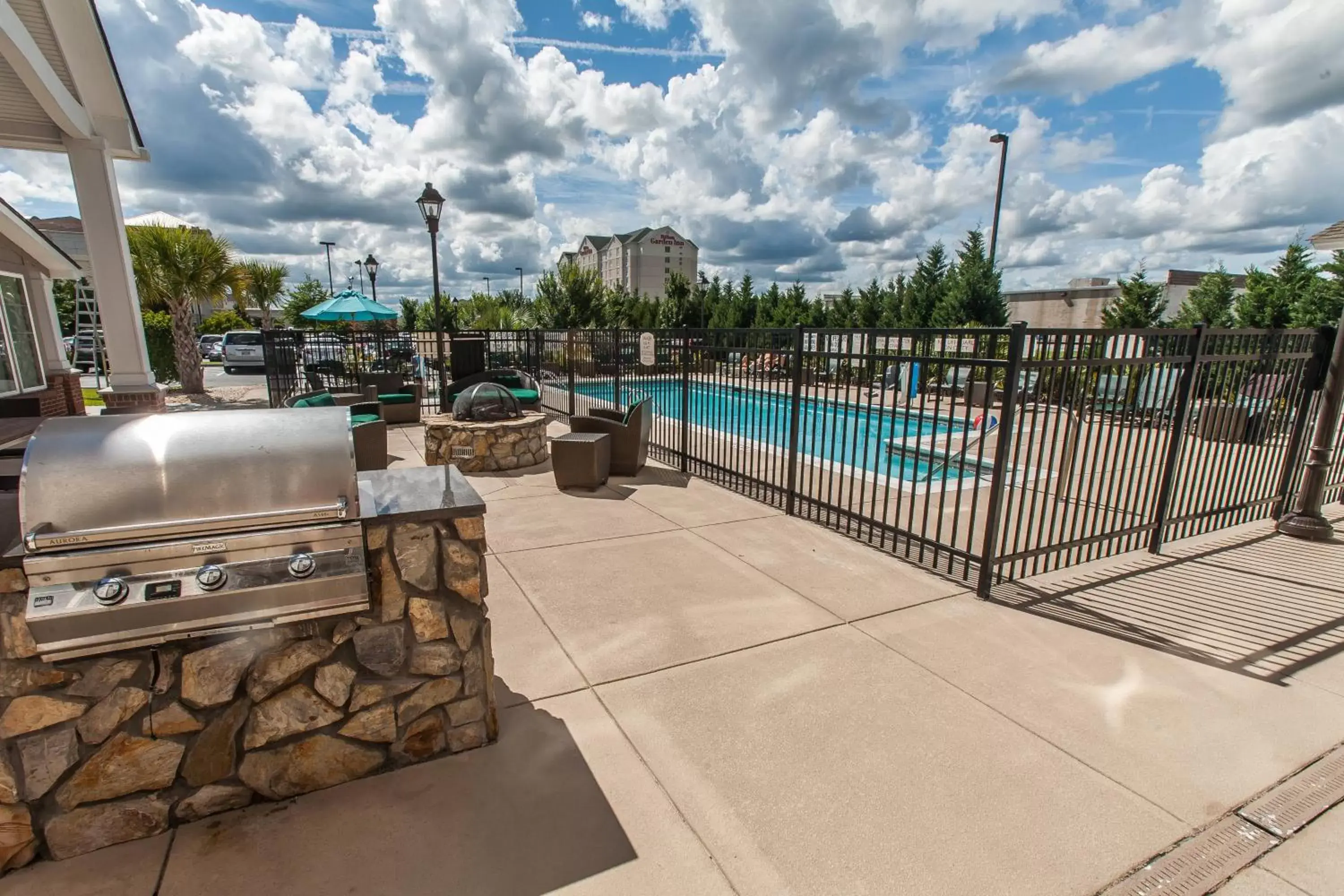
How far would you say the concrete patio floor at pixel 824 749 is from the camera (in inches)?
83.0

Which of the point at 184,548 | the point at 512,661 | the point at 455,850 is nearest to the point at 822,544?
the point at 512,661

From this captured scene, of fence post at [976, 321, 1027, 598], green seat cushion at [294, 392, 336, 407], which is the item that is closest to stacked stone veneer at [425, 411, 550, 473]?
green seat cushion at [294, 392, 336, 407]

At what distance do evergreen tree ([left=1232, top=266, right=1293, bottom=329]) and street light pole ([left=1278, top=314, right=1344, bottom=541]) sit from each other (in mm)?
10825

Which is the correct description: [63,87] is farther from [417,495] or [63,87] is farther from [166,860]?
[166,860]

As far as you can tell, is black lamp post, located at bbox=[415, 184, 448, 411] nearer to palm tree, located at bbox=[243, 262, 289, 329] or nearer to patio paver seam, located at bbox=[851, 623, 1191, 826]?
patio paver seam, located at bbox=[851, 623, 1191, 826]

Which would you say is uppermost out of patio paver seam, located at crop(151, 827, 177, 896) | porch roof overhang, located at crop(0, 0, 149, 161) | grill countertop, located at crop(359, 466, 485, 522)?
porch roof overhang, located at crop(0, 0, 149, 161)

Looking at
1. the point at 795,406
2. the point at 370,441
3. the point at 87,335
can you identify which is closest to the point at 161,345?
the point at 87,335

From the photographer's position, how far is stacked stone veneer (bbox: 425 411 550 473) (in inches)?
299

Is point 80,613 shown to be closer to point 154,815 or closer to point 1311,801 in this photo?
point 154,815

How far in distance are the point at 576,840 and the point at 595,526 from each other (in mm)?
3504

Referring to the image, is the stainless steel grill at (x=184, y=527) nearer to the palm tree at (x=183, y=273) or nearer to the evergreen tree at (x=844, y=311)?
the palm tree at (x=183, y=273)

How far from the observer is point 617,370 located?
9062 mm

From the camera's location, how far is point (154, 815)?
2.19 metres

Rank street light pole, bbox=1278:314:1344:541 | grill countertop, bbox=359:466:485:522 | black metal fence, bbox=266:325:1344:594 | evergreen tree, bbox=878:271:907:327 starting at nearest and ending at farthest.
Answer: grill countertop, bbox=359:466:485:522 < black metal fence, bbox=266:325:1344:594 < street light pole, bbox=1278:314:1344:541 < evergreen tree, bbox=878:271:907:327
